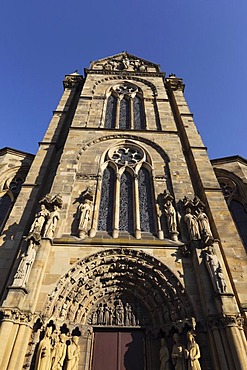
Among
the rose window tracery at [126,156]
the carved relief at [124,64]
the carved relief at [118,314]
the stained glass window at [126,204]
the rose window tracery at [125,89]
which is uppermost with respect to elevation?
the carved relief at [124,64]

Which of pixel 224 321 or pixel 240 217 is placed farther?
pixel 240 217

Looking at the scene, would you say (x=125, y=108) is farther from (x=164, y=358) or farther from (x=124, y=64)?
(x=164, y=358)

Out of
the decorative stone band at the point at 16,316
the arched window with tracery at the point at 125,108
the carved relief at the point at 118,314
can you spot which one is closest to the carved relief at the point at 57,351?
the decorative stone band at the point at 16,316

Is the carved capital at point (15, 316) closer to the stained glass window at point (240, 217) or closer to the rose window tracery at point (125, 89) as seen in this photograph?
the stained glass window at point (240, 217)

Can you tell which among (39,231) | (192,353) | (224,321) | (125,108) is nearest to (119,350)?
(192,353)

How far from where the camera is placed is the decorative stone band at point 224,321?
19.6 ft

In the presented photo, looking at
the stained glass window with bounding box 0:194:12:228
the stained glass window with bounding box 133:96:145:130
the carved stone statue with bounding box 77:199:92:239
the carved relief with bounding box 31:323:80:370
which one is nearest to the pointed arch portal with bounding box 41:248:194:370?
the carved relief with bounding box 31:323:80:370

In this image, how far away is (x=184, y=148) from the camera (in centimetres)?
1329

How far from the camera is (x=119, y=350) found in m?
6.74

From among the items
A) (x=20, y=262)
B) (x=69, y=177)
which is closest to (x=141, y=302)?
(x=20, y=262)

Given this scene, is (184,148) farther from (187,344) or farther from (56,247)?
(187,344)

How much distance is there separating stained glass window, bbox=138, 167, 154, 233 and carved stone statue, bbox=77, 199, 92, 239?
183 centimetres

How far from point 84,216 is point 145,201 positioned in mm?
2441

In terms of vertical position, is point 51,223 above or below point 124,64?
below
